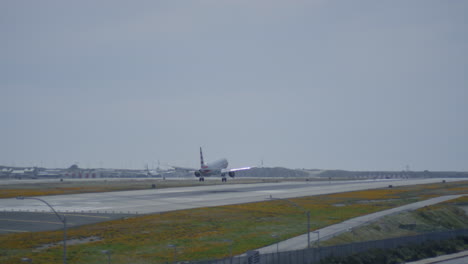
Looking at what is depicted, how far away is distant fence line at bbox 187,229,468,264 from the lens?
36562 mm

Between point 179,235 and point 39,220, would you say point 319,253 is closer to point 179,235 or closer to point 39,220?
point 179,235

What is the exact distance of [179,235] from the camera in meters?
54.0

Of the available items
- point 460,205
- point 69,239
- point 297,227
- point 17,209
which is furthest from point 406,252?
point 17,209

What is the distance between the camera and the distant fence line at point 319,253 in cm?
3656

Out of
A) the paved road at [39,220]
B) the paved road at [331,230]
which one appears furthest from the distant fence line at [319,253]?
the paved road at [39,220]

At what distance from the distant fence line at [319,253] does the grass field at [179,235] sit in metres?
4.02

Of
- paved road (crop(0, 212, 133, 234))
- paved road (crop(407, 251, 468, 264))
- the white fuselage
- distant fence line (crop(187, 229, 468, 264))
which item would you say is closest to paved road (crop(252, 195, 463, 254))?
distant fence line (crop(187, 229, 468, 264))

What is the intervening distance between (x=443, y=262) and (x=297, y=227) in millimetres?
17154

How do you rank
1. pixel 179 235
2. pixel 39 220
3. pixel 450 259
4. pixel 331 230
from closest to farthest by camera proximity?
pixel 450 259
pixel 179 235
pixel 331 230
pixel 39 220

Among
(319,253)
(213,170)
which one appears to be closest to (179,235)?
(319,253)

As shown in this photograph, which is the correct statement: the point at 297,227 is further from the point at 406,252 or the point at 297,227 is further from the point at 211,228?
the point at 406,252

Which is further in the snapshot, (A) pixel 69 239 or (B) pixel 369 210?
(B) pixel 369 210

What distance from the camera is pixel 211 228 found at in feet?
195

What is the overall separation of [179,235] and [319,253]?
17.7 m
